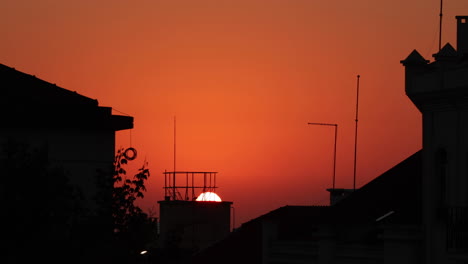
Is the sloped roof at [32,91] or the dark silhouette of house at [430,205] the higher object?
the sloped roof at [32,91]

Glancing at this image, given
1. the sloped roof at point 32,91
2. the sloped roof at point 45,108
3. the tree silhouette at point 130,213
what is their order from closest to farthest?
the tree silhouette at point 130,213 → the sloped roof at point 45,108 → the sloped roof at point 32,91

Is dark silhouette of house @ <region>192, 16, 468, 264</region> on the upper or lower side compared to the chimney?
lower

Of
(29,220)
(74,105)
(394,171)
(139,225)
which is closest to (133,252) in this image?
(139,225)

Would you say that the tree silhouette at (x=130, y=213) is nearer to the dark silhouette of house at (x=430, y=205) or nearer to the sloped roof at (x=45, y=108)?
the dark silhouette of house at (x=430, y=205)

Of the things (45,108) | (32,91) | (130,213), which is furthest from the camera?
(32,91)

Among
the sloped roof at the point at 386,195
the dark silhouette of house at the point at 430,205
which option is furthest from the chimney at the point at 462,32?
the sloped roof at the point at 386,195

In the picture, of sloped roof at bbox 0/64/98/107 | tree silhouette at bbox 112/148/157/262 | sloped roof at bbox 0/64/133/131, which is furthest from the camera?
sloped roof at bbox 0/64/98/107

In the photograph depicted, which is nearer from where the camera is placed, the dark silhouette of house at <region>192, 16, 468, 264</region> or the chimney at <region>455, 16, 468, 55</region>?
the dark silhouette of house at <region>192, 16, 468, 264</region>

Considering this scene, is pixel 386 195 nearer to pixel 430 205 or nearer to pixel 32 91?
pixel 430 205

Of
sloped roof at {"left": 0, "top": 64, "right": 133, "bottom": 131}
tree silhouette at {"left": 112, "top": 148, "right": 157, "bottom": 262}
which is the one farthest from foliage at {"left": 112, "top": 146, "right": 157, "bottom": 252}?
sloped roof at {"left": 0, "top": 64, "right": 133, "bottom": 131}

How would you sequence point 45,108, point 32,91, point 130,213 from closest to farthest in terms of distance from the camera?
point 130,213, point 45,108, point 32,91

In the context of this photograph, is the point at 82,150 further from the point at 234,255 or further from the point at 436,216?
the point at 436,216

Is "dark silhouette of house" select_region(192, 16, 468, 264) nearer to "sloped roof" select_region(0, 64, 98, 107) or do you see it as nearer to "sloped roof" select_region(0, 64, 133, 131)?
"sloped roof" select_region(0, 64, 133, 131)

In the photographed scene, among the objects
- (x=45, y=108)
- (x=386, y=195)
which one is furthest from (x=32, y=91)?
(x=386, y=195)
